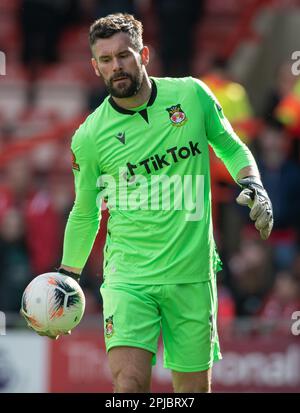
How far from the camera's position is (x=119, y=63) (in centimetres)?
677

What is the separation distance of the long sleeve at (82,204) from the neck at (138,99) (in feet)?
0.90

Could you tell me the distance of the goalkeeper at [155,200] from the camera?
6.90 metres

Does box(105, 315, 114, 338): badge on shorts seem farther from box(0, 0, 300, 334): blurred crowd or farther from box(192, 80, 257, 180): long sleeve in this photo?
box(0, 0, 300, 334): blurred crowd

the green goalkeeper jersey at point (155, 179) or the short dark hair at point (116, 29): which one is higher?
the short dark hair at point (116, 29)

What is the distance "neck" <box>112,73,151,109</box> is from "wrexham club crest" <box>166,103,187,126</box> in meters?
0.16

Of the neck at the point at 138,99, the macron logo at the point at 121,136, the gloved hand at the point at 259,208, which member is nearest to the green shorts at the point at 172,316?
the gloved hand at the point at 259,208

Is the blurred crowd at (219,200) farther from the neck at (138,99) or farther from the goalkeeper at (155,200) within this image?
the neck at (138,99)

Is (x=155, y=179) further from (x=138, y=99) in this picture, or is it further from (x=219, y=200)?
(x=219, y=200)

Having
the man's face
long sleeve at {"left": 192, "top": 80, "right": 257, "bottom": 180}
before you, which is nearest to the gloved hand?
long sleeve at {"left": 192, "top": 80, "right": 257, "bottom": 180}

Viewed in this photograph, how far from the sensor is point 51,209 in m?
12.4

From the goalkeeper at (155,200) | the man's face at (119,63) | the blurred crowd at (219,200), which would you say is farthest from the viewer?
the blurred crowd at (219,200)

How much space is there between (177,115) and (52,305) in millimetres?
1337

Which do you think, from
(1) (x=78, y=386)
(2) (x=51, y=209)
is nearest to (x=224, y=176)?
(2) (x=51, y=209)

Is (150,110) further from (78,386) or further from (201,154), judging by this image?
(78,386)
